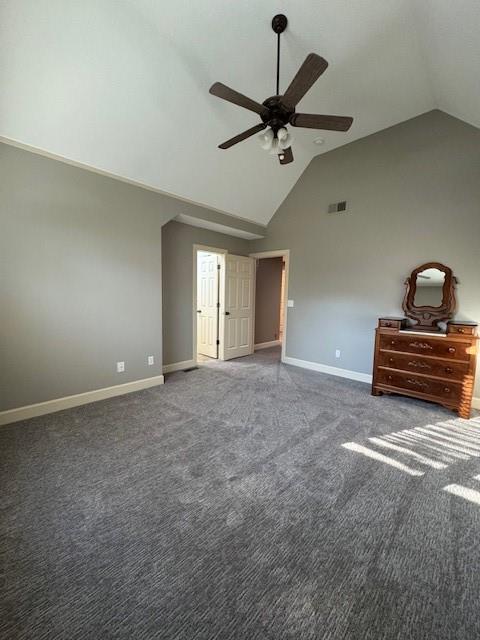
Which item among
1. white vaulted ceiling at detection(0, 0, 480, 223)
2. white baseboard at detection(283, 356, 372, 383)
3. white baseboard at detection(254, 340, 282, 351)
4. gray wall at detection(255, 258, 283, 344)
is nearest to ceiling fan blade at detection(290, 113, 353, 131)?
white vaulted ceiling at detection(0, 0, 480, 223)

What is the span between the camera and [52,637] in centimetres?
103

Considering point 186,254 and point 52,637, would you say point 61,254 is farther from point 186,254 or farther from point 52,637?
point 52,637

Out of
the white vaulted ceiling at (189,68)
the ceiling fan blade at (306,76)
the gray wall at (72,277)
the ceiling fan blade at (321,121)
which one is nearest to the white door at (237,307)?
the gray wall at (72,277)

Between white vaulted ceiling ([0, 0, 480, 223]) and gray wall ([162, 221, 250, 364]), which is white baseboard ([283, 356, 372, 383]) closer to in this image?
gray wall ([162, 221, 250, 364])

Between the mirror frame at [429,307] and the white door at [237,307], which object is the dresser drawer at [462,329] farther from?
the white door at [237,307]

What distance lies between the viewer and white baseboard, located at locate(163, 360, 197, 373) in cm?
446

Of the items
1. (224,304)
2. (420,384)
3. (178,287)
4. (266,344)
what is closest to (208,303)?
(224,304)

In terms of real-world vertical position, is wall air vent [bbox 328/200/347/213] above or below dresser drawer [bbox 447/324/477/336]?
above

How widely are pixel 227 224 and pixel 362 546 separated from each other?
14.4ft

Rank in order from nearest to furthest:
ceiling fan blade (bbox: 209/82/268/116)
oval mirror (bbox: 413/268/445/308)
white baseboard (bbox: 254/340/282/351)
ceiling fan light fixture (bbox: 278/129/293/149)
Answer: ceiling fan blade (bbox: 209/82/268/116) → ceiling fan light fixture (bbox: 278/129/293/149) → oval mirror (bbox: 413/268/445/308) → white baseboard (bbox: 254/340/282/351)

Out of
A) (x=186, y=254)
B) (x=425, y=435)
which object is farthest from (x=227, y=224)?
(x=425, y=435)

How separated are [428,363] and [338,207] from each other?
273 centimetres

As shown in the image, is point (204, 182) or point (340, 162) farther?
point (340, 162)

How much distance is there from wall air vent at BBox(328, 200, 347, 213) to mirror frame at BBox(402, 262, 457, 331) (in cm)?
151
